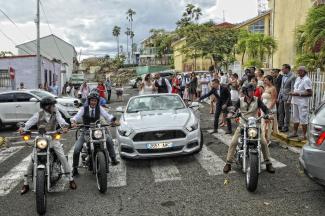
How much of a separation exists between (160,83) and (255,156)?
8427 millimetres

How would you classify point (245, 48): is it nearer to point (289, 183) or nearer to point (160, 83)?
point (160, 83)

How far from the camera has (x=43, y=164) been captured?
5.56 m

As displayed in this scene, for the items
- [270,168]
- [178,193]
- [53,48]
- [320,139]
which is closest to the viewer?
[320,139]

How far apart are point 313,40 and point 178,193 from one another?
9508mm

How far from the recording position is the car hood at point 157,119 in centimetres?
777

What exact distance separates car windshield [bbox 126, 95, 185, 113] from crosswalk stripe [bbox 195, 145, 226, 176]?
4.45 feet

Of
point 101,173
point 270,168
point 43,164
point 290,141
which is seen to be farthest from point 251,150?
point 290,141

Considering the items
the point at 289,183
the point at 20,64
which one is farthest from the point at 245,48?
the point at 289,183

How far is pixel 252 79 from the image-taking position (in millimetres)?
10062

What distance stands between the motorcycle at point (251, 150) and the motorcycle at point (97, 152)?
7.49 ft

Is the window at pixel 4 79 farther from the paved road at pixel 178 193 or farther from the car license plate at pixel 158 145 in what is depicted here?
the car license plate at pixel 158 145

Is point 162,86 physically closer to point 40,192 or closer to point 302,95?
point 302,95

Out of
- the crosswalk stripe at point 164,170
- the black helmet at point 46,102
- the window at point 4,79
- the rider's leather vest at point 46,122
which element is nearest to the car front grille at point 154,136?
the crosswalk stripe at point 164,170

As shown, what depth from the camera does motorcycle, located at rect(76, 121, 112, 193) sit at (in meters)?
6.05
